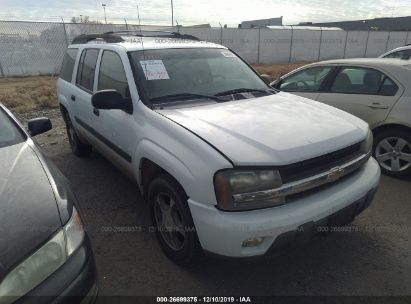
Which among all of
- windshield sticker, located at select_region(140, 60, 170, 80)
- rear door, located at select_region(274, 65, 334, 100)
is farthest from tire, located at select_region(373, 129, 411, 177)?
windshield sticker, located at select_region(140, 60, 170, 80)

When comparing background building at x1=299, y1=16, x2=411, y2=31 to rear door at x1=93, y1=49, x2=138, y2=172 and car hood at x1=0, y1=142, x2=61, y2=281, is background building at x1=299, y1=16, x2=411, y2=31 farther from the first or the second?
car hood at x1=0, y1=142, x2=61, y2=281

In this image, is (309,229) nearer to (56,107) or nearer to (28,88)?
(56,107)

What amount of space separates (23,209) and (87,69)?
277 cm

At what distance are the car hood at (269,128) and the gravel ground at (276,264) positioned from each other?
73cm

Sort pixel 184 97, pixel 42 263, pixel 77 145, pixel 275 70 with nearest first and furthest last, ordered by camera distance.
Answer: pixel 42 263 < pixel 184 97 < pixel 77 145 < pixel 275 70

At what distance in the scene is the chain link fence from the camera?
14.9 metres

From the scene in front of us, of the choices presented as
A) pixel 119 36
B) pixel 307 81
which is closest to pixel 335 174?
pixel 119 36

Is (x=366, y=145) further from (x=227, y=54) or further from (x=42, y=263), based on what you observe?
(x=42, y=263)

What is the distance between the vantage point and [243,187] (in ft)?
6.59

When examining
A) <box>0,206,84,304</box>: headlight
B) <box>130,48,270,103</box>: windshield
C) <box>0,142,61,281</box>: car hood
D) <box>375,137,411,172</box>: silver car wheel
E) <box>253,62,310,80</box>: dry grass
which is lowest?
<box>253,62,310,80</box>: dry grass

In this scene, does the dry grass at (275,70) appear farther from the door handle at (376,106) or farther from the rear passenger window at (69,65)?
the rear passenger window at (69,65)

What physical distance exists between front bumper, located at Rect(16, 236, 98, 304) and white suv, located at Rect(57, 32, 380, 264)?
2.36 feet

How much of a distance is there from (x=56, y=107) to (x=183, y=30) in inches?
466

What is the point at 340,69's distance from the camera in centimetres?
468
